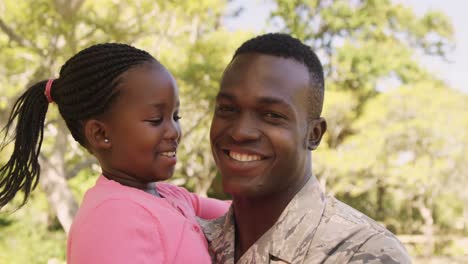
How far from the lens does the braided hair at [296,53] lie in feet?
6.11

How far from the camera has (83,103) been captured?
2.08m

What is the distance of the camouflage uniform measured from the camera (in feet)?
5.27

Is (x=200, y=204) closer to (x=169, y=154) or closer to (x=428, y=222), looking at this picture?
(x=169, y=154)

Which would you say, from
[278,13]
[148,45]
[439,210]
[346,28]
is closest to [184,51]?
[148,45]

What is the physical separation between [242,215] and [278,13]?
15.8 meters

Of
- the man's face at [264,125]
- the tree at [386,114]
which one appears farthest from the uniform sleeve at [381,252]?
the tree at [386,114]

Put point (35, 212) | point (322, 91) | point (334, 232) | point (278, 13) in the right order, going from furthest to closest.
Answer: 1. point (278, 13)
2. point (35, 212)
3. point (322, 91)
4. point (334, 232)

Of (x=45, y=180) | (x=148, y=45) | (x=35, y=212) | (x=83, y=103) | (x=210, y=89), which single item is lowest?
(x=35, y=212)

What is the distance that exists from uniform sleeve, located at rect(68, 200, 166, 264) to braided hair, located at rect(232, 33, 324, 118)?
561mm

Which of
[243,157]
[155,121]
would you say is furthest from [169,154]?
[243,157]

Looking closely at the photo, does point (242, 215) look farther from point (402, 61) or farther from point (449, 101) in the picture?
point (402, 61)

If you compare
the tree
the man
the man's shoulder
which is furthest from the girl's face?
the tree

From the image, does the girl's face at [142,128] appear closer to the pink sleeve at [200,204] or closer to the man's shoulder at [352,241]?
the pink sleeve at [200,204]

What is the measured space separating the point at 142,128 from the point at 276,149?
451mm
